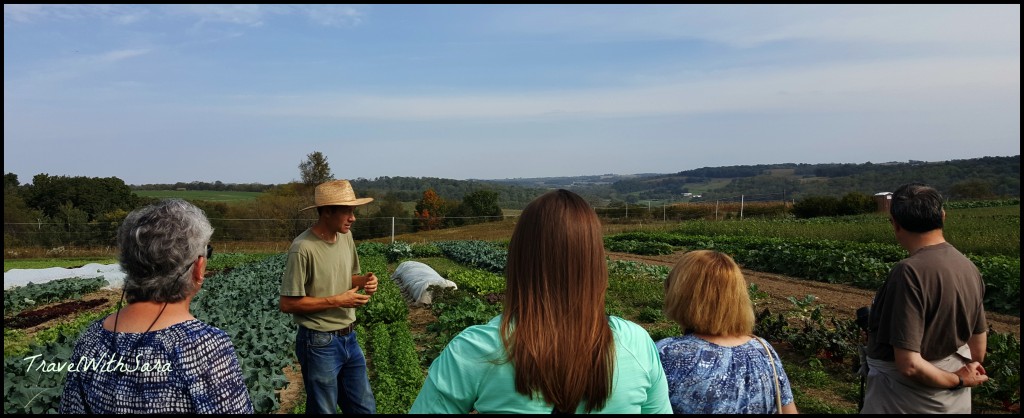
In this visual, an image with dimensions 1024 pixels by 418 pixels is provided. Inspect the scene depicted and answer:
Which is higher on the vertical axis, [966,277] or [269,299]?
[966,277]

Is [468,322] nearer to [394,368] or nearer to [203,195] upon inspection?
[394,368]

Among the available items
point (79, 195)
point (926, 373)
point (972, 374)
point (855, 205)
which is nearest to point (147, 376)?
point (926, 373)

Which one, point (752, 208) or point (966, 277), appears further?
point (752, 208)

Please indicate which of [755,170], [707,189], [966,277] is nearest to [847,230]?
[966,277]

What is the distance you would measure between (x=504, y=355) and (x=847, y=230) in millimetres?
24203

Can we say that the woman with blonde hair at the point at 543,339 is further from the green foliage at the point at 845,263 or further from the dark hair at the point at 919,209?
the green foliage at the point at 845,263

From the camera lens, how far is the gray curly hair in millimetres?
2277

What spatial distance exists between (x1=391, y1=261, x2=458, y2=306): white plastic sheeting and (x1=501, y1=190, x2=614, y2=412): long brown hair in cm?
1012

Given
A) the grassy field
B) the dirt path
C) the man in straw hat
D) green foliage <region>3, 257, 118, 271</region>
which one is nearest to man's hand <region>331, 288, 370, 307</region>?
the man in straw hat

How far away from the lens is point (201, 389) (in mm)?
2215

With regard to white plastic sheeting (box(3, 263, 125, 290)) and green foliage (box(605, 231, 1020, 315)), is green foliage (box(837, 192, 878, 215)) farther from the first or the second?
white plastic sheeting (box(3, 263, 125, 290))

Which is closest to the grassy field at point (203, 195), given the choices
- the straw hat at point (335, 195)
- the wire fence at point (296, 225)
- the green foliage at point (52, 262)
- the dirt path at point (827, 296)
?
the wire fence at point (296, 225)

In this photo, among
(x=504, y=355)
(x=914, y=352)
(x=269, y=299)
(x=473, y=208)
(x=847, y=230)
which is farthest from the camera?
(x=473, y=208)

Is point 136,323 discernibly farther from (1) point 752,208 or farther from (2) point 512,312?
(1) point 752,208
